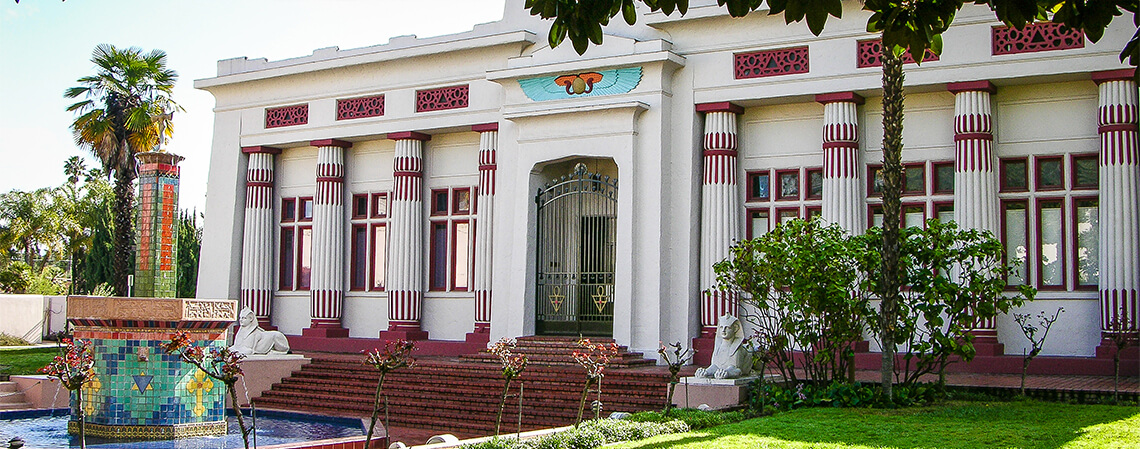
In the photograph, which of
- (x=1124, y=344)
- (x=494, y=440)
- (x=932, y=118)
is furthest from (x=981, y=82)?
(x=494, y=440)

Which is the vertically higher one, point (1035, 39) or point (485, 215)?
point (1035, 39)

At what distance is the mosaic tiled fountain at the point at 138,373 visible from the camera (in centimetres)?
1396

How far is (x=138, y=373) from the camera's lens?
14070 millimetres

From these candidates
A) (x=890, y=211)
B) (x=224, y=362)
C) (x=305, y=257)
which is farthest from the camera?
(x=305, y=257)

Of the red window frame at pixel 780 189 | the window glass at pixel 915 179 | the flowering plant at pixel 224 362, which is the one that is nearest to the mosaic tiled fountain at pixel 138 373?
the flowering plant at pixel 224 362

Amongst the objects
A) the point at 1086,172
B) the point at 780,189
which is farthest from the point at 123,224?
the point at 1086,172

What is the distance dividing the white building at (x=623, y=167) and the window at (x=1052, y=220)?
0.03m

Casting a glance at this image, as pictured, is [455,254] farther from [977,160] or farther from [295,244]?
[977,160]

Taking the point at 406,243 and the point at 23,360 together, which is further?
the point at 23,360

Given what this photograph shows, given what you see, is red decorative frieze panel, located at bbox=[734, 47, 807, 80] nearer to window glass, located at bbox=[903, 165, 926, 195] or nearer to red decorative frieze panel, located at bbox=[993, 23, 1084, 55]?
window glass, located at bbox=[903, 165, 926, 195]

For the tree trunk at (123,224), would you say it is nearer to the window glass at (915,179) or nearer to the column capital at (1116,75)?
the window glass at (915,179)

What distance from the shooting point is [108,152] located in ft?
94.9

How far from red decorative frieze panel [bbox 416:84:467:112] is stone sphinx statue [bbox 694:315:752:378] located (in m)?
8.53

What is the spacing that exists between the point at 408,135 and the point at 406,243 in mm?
2174
